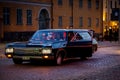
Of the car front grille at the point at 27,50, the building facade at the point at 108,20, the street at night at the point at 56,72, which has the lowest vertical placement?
the street at night at the point at 56,72

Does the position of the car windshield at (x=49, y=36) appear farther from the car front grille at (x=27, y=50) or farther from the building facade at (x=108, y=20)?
the building facade at (x=108, y=20)

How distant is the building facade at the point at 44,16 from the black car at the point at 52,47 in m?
28.6

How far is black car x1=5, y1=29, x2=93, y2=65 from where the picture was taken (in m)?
22.0

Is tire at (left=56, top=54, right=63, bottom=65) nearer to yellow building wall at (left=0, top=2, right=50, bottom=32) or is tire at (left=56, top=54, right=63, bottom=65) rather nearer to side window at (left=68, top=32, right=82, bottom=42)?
side window at (left=68, top=32, right=82, bottom=42)

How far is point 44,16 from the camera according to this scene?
62906mm

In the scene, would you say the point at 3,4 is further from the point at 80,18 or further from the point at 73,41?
the point at 73,41

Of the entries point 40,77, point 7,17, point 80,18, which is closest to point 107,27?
point 80,18

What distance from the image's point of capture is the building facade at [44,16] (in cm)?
5522

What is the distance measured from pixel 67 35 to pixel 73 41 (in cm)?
47

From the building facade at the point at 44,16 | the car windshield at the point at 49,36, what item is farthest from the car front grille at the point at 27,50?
the building facade at the point at 44,16

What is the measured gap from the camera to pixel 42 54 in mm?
21828

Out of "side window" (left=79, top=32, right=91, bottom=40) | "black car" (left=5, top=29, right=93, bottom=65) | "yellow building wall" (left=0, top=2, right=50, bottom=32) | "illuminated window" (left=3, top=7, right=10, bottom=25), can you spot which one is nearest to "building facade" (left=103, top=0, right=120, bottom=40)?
"yellow building wall" (left=0, top=2, right=50, bottom=32)

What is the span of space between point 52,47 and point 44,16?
4089cm

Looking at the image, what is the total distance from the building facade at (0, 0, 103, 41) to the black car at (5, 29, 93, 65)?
28.6m
